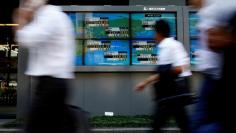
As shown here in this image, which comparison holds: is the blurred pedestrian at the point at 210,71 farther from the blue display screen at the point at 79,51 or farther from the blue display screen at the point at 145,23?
the blue display screen at the point at 79,51

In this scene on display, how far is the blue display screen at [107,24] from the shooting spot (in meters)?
13.5

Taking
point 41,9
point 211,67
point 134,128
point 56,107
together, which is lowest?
point 134,128

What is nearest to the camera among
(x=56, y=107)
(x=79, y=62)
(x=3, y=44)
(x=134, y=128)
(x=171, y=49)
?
(x=56, y=107)

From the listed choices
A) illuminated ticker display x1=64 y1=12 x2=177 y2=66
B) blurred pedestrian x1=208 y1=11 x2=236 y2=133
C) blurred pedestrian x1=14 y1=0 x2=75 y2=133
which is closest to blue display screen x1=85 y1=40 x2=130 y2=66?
illuminated ticker display x1=64 y1=12 x2=177 y2=66

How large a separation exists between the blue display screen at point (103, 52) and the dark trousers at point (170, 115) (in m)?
7.03

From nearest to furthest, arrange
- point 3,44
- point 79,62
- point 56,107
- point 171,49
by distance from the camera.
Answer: point 56,107, point 171,49, point 79,62, point 3,44

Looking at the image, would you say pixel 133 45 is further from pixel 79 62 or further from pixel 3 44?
pixel 3 44

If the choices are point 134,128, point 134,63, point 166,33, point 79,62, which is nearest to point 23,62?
point 79,62

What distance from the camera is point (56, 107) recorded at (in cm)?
471

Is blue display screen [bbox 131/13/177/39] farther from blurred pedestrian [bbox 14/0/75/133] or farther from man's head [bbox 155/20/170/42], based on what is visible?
blurred pedestrian [bbox 14/0/75/133]

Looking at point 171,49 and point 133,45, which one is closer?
point 171,49

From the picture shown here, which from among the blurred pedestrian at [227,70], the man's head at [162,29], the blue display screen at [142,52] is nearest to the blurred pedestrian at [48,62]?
the blurred pedestrian at [227,70]

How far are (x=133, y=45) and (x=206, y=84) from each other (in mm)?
8753

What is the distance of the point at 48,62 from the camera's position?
4.84 meters
